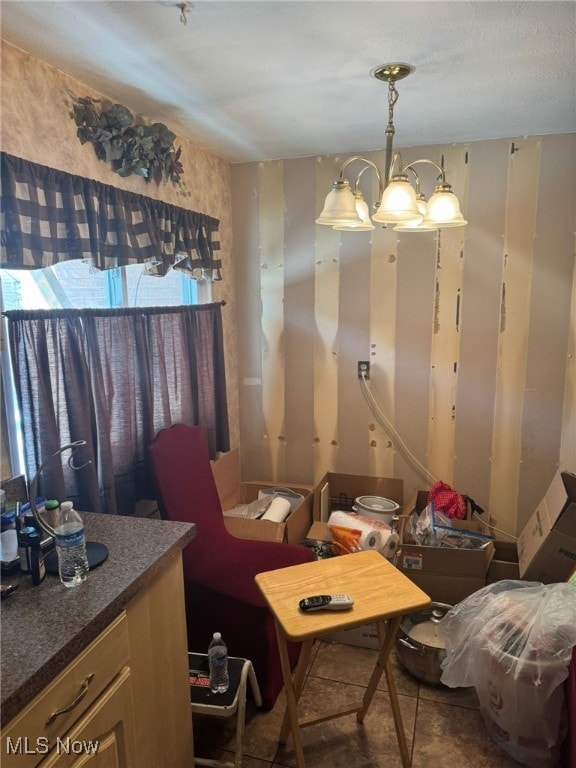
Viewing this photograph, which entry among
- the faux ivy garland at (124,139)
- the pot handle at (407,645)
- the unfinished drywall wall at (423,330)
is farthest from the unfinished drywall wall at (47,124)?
the pot handle at (407,645)

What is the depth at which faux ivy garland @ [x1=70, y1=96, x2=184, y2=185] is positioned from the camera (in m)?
1.92

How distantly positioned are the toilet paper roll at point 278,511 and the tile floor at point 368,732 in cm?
82

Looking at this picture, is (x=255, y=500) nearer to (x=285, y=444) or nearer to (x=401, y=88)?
(x=285, y=444)

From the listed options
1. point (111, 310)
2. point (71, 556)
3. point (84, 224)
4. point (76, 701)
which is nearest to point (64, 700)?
point (76, 701)

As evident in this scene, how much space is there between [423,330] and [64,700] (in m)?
2.53

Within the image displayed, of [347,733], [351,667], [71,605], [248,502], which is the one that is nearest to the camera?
[71,605]

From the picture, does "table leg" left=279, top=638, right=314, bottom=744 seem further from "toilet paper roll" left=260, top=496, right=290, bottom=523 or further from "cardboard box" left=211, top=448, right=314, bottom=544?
"toilet paper roll" left=260, top=496, right=290, bottom=523

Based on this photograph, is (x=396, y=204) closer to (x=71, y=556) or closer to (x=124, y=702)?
(x=71, y=556)

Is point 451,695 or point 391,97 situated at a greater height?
point 391,97

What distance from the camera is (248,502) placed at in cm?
338

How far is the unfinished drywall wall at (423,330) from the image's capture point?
2.77 meters

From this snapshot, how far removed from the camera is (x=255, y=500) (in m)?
3.24

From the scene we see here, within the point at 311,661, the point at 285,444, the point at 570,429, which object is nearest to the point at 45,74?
the point at 285,444

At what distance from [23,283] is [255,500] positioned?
1.97m
